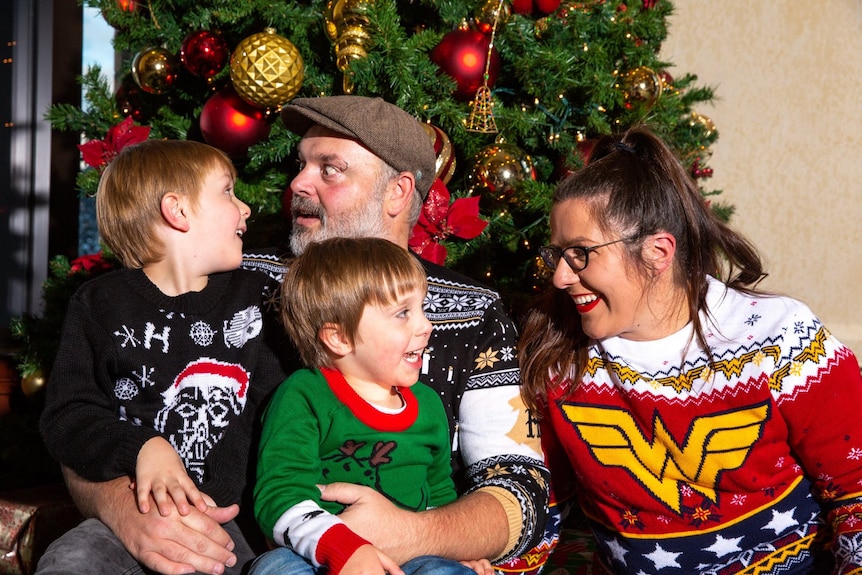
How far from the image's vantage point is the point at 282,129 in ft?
9.98

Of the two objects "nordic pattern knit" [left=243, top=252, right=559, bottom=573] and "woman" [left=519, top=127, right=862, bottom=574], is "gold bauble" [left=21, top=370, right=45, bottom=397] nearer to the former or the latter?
"nordic pattern knit" [left=243, top=252, right=559, bottom=573]

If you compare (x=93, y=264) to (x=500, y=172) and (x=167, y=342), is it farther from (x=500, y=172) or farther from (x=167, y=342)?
(x=500, y=172)

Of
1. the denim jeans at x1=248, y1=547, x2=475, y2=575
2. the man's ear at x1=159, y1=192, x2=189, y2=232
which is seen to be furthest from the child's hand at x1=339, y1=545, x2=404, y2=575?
the man's ear at x1=159, y1=192, x2=189, y2=232

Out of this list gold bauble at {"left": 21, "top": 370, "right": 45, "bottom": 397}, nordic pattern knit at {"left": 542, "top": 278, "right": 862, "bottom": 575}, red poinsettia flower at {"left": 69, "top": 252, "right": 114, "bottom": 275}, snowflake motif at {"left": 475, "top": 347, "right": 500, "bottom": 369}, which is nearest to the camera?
nordic pattern knit at {"left": 542, "top": 278, "right": 862, "bottom": 575}

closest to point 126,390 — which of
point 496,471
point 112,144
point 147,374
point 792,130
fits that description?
point 147,374

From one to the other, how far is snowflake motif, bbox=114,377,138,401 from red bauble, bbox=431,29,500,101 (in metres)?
1.58

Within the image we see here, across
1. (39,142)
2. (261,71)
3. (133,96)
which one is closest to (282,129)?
(261,71)

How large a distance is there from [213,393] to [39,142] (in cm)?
281

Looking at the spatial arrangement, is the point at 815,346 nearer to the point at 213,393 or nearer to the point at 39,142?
the point at 213,393

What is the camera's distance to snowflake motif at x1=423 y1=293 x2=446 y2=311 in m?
2.17

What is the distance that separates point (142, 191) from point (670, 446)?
54.9 inches

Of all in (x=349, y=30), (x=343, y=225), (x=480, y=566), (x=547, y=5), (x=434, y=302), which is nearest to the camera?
(x=480, y=566)

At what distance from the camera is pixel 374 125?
231 cm

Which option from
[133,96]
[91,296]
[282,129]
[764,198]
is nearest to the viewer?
[91,296]
